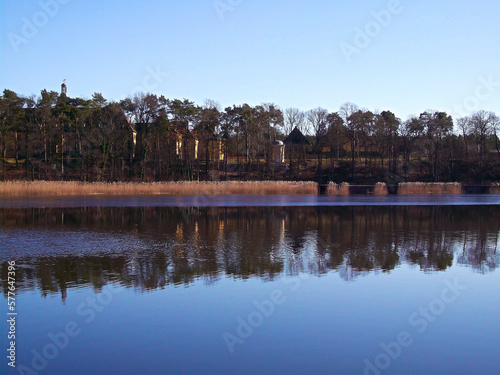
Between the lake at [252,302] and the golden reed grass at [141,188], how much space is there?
2206cm

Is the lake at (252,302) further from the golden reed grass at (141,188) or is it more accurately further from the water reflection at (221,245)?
the golden reed grass at (141,188)

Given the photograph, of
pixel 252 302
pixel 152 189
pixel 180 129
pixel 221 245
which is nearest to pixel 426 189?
pixel 152 189

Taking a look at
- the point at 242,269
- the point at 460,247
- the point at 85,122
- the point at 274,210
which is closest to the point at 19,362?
the point at 242,269

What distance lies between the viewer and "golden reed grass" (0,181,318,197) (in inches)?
Answer: 1555

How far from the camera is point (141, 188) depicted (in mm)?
43125

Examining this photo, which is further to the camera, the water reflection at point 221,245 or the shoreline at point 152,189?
the shoreline at point 152,189

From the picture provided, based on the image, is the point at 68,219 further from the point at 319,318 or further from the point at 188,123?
the point at 188,123

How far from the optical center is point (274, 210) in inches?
1160

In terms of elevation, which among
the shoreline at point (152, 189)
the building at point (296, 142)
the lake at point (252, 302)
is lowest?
the lake at point (252, 302)

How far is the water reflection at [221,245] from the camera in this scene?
11.9 metres

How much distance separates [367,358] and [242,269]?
5.53m

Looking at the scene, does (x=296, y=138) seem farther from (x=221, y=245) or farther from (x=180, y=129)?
(x=221, y=245)

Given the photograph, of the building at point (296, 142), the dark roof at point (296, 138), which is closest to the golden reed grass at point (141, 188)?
the building at point (296, 142)

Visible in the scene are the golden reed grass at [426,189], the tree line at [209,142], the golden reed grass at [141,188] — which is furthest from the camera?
the tree line at [209,142]
